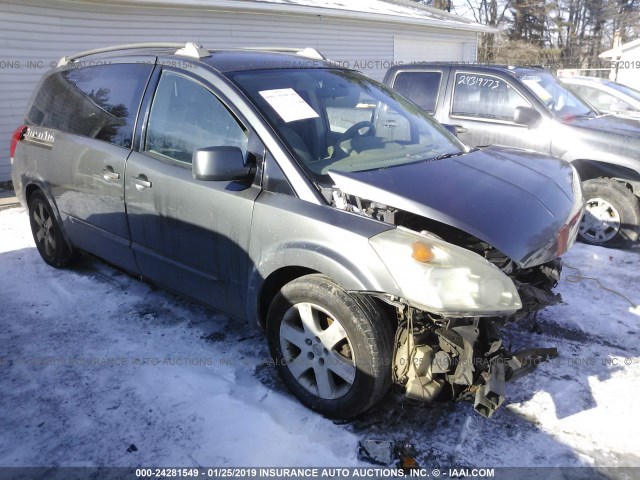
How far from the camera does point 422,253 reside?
2.48 metres

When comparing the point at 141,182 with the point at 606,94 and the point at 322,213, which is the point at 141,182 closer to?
the point at 322,213

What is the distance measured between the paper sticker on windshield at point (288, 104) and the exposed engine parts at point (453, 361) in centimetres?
137

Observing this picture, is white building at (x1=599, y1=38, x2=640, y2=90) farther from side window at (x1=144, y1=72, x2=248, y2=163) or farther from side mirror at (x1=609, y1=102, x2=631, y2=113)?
side window at (x1=144, y1=72, x2=248, y2=163)

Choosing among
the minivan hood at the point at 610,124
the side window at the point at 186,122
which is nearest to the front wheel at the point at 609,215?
the minivan hood at the point at 610,124

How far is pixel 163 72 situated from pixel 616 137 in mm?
4437

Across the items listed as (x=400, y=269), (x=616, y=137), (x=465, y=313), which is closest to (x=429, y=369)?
(x=465, y=313)

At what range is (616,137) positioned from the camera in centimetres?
545

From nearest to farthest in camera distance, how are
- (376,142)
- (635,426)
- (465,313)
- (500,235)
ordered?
(465,313) → (500,235) → (635,426) → (376,142)

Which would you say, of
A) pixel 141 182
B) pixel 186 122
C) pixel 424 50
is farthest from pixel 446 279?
pixel 424 50

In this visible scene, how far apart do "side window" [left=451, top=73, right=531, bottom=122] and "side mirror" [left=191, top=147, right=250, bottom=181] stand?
13.9 feet

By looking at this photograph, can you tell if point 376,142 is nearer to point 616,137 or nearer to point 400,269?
point 400,269

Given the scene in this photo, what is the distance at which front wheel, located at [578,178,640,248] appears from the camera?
Result: 17.9ft

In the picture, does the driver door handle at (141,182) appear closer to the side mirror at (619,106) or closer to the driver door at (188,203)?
the driver door at (188,203)

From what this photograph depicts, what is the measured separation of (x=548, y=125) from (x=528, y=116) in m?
0.23
